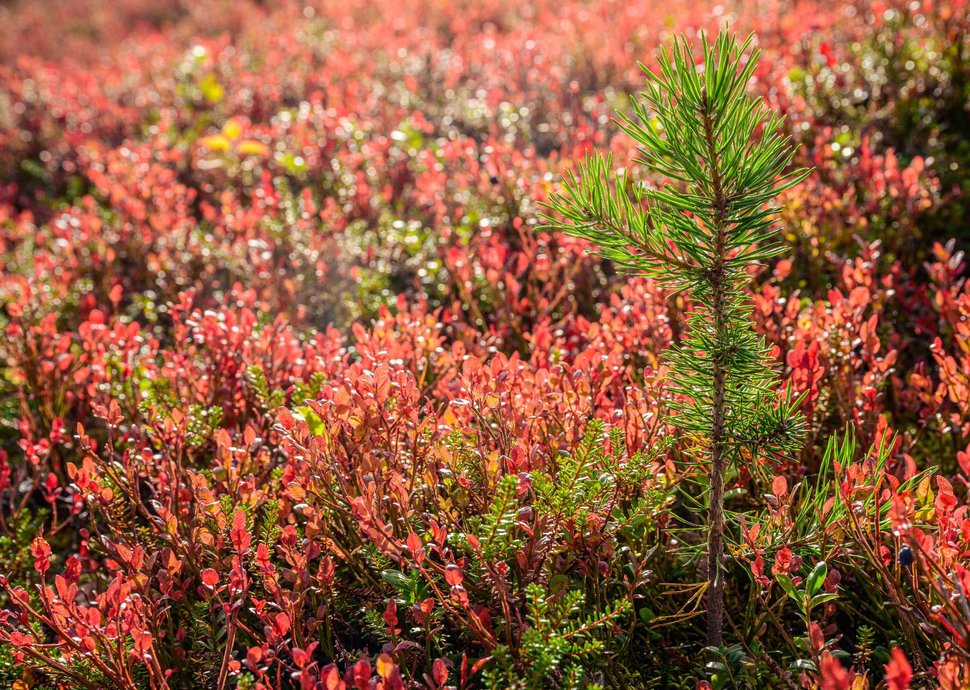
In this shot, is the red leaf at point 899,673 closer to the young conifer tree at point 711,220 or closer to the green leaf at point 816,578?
the green leaf at point 816,578

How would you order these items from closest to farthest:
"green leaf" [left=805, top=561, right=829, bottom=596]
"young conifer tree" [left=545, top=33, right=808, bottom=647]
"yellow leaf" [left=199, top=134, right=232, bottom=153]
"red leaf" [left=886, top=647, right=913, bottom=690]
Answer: "red leaf" [left=886, top=647, right=913, bottom=690]
"young conifer tree" [left=545, top=33, right=808, bottom=647]
"green leaf" [left=805, top=561, right=829, bottom=596]
"yellow leaf" [left=199, top=134, right=232, bottom=153]

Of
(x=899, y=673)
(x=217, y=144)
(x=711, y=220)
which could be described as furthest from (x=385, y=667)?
(x=217, y=144)

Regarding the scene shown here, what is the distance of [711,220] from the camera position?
1558 mm

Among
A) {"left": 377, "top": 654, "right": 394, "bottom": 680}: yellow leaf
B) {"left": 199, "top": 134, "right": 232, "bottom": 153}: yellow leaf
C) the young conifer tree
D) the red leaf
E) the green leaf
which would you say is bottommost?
{"left": 377, "top": 654, "right": 394, "bottom": 680}: yellow leaf

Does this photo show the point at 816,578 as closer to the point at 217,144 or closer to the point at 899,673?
the point at 899,673

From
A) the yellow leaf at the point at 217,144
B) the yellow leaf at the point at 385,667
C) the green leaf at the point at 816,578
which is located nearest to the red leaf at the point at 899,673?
the green leaf at the point at 816,578

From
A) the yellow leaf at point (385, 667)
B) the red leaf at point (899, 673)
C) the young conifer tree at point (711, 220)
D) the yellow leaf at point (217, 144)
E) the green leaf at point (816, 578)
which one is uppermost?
the yellow leaf at point (217, 144)

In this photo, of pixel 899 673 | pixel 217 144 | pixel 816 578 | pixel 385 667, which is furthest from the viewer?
pixel 217 144

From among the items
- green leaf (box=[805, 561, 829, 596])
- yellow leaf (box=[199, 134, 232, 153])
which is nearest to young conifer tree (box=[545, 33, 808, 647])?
green leaf (box=[805, 561, 829, 596])

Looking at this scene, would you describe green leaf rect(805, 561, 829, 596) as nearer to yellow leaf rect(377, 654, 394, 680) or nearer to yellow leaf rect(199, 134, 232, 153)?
yellow leaf rect(377, 654, 394, 680)

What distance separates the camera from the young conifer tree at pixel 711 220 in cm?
147

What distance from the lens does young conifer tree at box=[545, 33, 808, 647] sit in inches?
58.1

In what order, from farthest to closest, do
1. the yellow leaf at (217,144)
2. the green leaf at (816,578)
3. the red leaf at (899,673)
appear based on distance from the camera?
the yellow leaf at (217,144) → the green leaf at (816,578) → the red leaf at (899,673)

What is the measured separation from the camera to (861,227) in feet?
10.4
